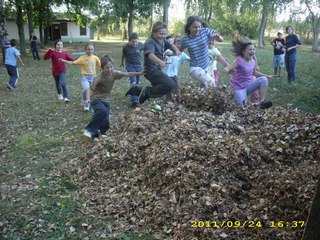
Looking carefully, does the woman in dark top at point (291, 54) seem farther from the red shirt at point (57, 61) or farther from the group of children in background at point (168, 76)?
the red shirt at point (57, 61)

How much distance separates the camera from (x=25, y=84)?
13.5m

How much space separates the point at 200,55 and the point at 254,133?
98.6 inches

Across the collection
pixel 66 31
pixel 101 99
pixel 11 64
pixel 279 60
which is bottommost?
pixel 101 99

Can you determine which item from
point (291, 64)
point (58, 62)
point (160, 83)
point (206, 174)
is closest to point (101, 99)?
point (160, 83)

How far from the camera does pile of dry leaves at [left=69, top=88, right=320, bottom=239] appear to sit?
368 centimetres

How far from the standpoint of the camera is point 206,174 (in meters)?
4.29

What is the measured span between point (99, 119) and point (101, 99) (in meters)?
0.43

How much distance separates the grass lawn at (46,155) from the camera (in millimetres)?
3990

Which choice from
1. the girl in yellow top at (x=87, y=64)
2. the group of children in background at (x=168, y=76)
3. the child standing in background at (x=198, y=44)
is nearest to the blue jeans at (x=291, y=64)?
the group of children in background at (x=168, y=76)

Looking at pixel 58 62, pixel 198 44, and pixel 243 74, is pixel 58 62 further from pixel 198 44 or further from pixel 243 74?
pixel 243 74

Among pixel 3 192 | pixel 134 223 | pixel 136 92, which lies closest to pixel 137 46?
pixel 136 92

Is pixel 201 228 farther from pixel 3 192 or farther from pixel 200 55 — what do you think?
pixel 200 55

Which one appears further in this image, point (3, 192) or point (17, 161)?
point (17, 161)

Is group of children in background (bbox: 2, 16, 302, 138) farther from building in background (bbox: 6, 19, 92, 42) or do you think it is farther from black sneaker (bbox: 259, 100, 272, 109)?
building in background (bbox: 6, 19, 92, 42)
